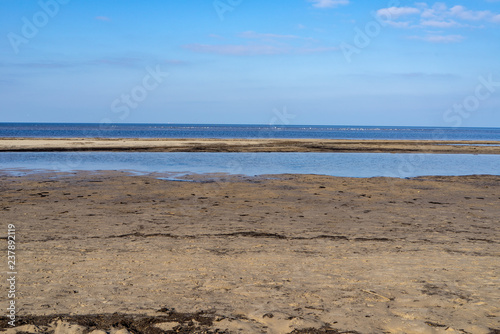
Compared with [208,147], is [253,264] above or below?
below

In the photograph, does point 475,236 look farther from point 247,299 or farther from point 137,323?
point 137,323

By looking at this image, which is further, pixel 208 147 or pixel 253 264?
pixel 208 147

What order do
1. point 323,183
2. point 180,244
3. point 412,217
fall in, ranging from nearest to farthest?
point 180,244
point 412,217
point 323,183

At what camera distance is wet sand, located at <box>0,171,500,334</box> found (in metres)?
5.49

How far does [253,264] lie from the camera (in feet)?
25.3

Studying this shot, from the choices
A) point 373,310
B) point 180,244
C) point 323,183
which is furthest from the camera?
point 323,183

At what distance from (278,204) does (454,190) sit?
831 centimetres

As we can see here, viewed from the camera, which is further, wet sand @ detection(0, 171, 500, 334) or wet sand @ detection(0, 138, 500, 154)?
wet sand @ detection(0, 138, 500, 154)

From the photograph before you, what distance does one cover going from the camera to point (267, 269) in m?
7.43

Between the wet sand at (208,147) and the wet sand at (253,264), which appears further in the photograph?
the wet sand at (208,147)

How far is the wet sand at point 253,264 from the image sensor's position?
216 inches

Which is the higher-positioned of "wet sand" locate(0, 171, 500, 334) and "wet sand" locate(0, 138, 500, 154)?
"wet sand" locate(0, 138, 500, 154)

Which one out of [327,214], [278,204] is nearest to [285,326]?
[327,214]

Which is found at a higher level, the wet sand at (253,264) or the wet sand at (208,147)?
the wet sand at (208,147)
